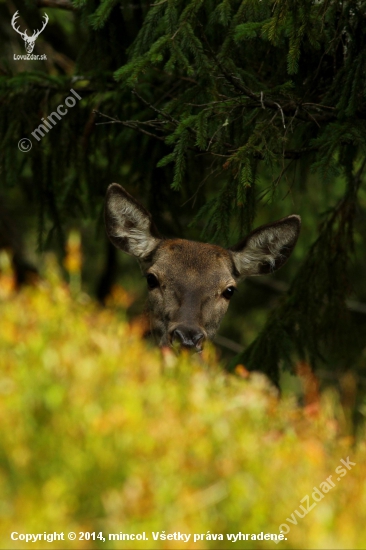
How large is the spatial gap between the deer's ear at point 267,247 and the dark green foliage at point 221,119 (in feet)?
0.59

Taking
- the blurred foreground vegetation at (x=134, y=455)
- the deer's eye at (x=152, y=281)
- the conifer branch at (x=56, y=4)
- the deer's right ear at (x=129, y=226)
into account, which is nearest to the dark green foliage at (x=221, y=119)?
the deer's right ear at (x=129, y=226)

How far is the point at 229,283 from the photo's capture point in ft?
25.0

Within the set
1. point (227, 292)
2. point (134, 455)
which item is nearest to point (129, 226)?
point (227, 292)

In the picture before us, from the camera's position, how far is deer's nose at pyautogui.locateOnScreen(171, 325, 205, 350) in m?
6.58

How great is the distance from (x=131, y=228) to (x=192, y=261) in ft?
2.68

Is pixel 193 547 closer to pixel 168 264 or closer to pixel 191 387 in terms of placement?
pixel 191 387

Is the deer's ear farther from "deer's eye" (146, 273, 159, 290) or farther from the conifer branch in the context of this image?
the conifer branch

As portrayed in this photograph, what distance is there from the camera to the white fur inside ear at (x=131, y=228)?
26.1 feet

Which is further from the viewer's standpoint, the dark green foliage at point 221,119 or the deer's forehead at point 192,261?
the deer's forehead at point 192,261

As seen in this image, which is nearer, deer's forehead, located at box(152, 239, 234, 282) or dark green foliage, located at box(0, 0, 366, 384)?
dark green foliage, located at box(0, 0, 366, 384)

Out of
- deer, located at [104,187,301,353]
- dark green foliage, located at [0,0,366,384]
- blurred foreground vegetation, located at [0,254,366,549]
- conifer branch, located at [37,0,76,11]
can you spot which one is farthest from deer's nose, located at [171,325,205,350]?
conifer branch, located at [37,0,76,11]

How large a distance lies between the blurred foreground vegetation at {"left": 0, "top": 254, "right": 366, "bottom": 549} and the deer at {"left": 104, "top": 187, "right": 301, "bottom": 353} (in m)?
2.39

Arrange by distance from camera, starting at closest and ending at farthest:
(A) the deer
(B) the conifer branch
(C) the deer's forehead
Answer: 1. (A) the deer
2. (C) the deer's forehead
3. (B) the conifer branch

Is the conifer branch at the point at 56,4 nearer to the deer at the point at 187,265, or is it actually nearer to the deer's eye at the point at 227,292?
the deer at the point at 187,265
